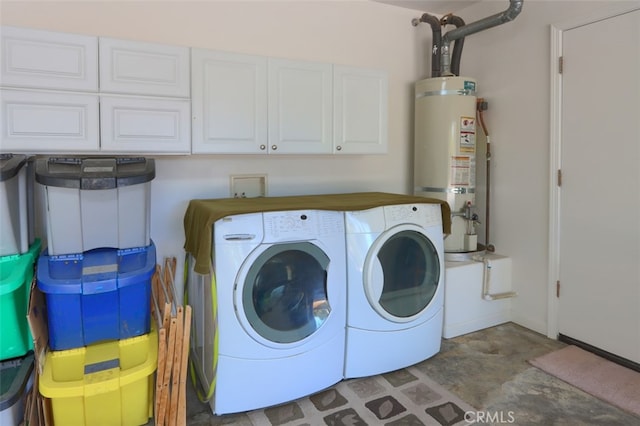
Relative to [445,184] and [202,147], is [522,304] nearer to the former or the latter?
[445,184]

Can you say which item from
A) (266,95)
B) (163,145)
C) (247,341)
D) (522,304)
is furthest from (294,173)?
(522,304)

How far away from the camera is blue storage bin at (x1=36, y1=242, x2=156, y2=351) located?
1721mm

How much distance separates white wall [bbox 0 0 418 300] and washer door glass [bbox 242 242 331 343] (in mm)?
833

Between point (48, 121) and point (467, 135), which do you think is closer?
point (48, 121)

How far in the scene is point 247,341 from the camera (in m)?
1.94

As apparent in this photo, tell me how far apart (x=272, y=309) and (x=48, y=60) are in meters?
1.50

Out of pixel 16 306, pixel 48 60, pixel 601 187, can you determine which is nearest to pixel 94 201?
pixel 16 306

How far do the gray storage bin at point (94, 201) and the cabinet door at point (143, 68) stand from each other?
1.24ft

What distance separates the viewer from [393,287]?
7.68 ft

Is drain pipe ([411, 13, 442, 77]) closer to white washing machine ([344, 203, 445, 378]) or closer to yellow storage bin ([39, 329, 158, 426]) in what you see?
white washing machine ([344, 203, 445, 378])

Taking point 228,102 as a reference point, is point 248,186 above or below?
below

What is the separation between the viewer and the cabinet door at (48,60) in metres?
1.75

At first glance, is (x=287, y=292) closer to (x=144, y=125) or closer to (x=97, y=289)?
(x=97, y=289)

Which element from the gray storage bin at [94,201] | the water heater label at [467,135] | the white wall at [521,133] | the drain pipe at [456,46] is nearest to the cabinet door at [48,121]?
the gray storage bin at [94,201]
